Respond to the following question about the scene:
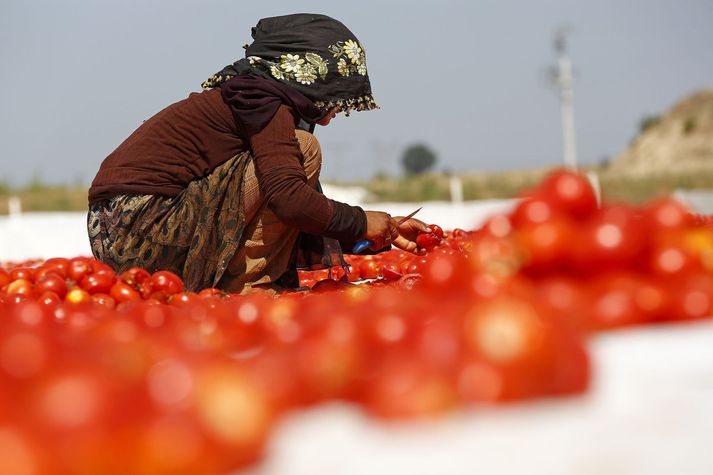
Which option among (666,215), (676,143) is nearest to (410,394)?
(666,215)

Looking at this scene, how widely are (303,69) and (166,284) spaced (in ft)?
3.77

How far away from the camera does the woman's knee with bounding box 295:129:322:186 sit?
3.56 meters

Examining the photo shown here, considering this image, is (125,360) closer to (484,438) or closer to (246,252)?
(484,438)

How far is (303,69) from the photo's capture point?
3.60 m

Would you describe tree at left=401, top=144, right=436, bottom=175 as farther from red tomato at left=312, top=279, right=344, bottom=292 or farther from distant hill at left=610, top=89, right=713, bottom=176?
red tomato at left=312, top=279, right=344, bottom=292

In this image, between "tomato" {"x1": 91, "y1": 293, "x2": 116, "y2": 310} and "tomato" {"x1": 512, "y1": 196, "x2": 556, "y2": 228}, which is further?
"tomato" {"x1": 91, "y1": 293, "x2": 116, "y2": 310}

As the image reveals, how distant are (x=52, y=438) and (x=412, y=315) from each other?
519 mm

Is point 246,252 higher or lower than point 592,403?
lower

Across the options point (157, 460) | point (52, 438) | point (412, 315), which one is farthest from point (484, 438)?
point (52, 438)

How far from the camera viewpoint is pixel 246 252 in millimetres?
3662

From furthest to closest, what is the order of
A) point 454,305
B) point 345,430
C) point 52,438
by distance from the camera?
point 454,305, point 345,430, point 52,438

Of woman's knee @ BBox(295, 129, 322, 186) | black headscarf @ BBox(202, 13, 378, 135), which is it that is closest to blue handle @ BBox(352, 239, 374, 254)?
woman's knee @ BBox(295, 129, 322, 186)

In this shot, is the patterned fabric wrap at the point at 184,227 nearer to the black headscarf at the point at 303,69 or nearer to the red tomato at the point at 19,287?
the black headscarf at the point at 303,69

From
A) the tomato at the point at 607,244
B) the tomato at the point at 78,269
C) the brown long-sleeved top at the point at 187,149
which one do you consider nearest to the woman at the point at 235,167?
the brown long-sleeved top at the point at 187,149
